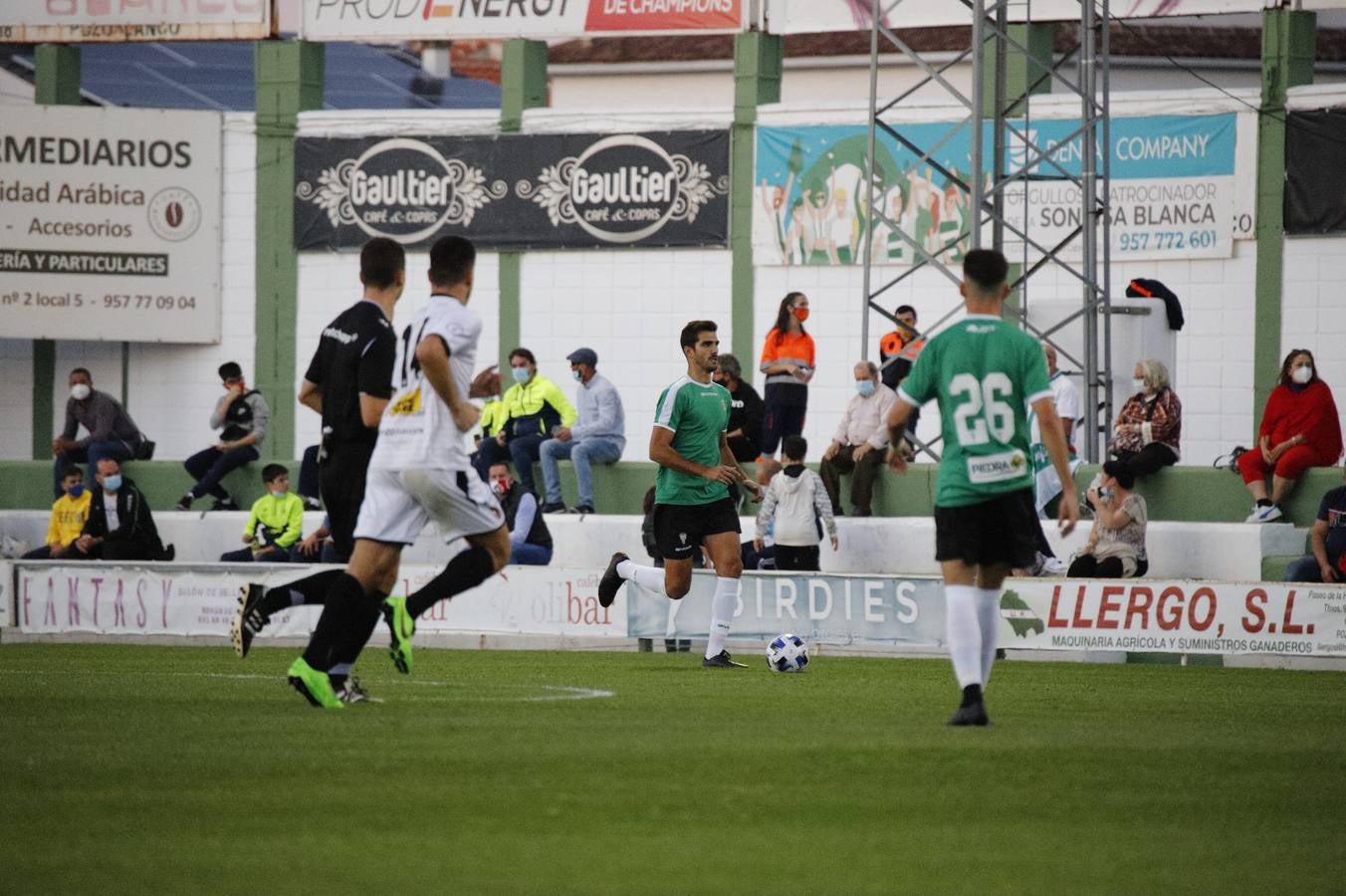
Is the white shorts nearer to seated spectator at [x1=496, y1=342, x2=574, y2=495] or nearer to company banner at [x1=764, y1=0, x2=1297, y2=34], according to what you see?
seated spectator at [x1=496, y1=342, x2=574, y2=495]

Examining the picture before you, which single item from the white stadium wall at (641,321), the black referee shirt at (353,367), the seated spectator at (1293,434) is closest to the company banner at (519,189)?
the white stadium wall at (641,321)

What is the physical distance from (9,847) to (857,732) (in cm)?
410

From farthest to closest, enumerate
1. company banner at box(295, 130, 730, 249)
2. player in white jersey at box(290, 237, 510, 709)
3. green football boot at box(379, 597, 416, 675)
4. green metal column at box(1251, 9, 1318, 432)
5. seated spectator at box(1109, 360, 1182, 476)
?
company banner at box(295, 130, 730, 249)
green metal column at box(1251, 9, 1318, 432)
seated spectator at box(1109, 360, 1182, 476)
green football boot at box(379, 597, 416, 675)
player in white jersey at box(290, 237, 510, 709)

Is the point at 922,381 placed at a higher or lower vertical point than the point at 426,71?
lower

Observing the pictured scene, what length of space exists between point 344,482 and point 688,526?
3997 millimetres

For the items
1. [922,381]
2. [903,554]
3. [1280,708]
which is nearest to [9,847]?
[922,381]

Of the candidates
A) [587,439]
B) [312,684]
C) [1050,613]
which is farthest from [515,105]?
[312,684]

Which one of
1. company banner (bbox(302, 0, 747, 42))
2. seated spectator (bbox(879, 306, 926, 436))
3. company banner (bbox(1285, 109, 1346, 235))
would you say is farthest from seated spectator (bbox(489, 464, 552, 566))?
company banner (bbox(1285, 109, 1346, 235))

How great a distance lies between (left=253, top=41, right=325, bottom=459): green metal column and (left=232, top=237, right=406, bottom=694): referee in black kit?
17231 millimetres

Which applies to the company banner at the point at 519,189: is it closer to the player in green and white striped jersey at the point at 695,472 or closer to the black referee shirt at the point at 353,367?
the player in green and white striped jersey at the point at 695,472

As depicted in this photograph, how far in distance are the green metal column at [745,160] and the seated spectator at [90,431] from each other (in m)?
7.07

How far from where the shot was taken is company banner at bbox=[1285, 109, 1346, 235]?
23.3 metres

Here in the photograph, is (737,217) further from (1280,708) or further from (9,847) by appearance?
(9,847)

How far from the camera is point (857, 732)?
9.11 meters
